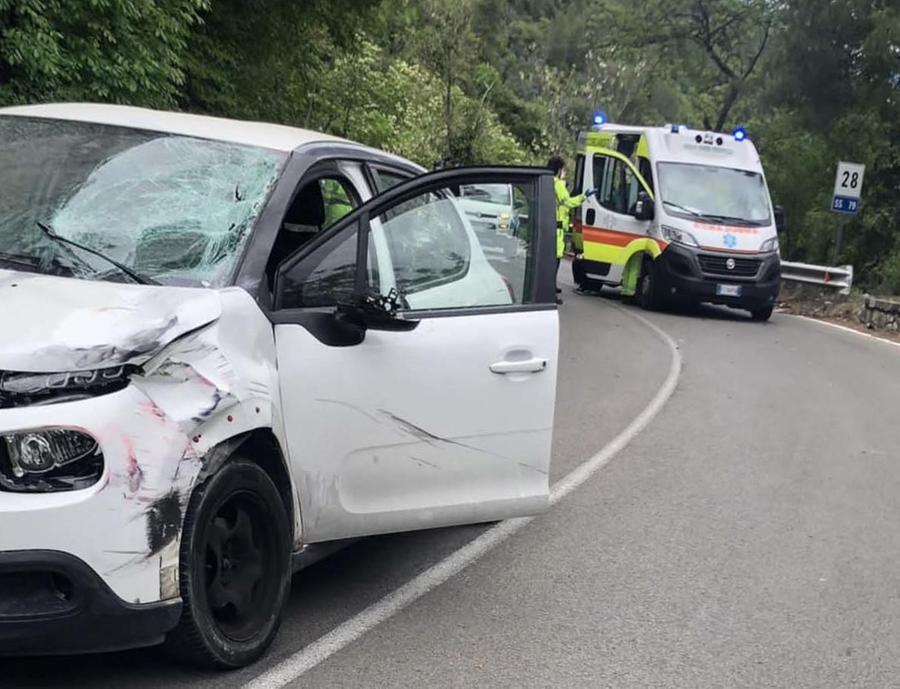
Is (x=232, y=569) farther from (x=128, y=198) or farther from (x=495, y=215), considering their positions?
(x=495, y=215)

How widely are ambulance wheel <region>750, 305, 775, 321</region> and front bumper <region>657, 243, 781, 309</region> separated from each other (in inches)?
12.2

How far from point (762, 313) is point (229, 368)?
17.3m

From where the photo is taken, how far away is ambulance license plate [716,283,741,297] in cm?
1922

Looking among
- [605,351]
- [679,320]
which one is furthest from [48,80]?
[679,320]

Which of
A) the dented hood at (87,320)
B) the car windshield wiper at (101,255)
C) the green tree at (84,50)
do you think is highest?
the green tree at (84,50)

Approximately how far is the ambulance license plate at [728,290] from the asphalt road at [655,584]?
9.18 metres

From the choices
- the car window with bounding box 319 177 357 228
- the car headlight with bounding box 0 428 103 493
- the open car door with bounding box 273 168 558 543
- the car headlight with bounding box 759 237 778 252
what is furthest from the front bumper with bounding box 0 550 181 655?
the car headlight with bounding box 759 237 778 252

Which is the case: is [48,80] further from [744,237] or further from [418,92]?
[418,92]

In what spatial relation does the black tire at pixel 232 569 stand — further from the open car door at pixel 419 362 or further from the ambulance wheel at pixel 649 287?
the ambulance wheel at pixel 649 287

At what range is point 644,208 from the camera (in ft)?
65.2

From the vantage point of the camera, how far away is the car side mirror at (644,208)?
65.1 ft

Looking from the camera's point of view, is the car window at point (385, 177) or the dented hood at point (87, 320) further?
the car window at point (385, 177)

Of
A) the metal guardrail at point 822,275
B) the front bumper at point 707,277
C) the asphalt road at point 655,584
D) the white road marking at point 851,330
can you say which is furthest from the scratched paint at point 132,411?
the metal guardrail at point 822,275

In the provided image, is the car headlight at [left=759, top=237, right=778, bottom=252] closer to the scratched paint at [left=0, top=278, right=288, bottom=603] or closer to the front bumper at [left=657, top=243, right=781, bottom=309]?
the front bumper at [left=657, top=243, right=781, bottom=309]
